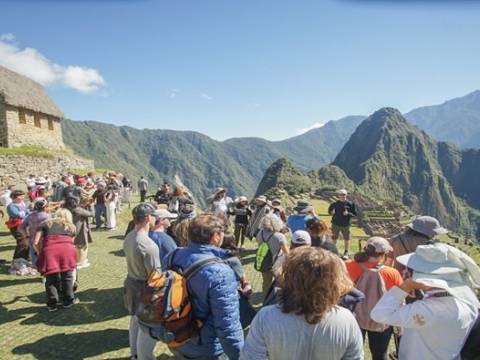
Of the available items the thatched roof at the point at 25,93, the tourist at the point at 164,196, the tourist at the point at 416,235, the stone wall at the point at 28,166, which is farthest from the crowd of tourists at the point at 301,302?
the thatched roof at the point at 25,93

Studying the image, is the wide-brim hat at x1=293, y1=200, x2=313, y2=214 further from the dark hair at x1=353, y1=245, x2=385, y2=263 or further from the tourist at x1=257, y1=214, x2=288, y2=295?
the dark hair at x1=353, y1=245, x2=385, y2=263

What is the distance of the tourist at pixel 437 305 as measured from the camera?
2.82m

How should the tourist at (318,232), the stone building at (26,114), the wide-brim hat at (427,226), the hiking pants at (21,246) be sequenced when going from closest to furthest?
the wide-brim hat at (427,226), the tourist at (318,232), the hiking pants at (21,246), the stone building at (26,114)

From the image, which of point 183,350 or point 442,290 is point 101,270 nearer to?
point 183,350

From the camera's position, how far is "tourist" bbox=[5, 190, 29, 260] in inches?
366

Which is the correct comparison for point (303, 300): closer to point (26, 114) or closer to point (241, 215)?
point (241, 215)

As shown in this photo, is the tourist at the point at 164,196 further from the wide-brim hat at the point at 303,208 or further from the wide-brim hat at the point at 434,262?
the wide-brim hat at the point at 434,262

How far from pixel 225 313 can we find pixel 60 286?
5.55 metres

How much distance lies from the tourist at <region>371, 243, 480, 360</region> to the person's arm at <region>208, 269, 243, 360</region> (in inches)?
47.2

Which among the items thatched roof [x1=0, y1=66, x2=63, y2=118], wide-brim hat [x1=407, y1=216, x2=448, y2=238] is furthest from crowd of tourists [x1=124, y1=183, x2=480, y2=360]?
thatched roof [x1=0, y1=66, x2=63, y2=118]

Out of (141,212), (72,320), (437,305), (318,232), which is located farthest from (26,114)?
(437,305)

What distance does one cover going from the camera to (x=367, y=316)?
4.62m

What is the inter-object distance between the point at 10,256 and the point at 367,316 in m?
10.5

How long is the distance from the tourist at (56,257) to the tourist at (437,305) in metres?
5.90
